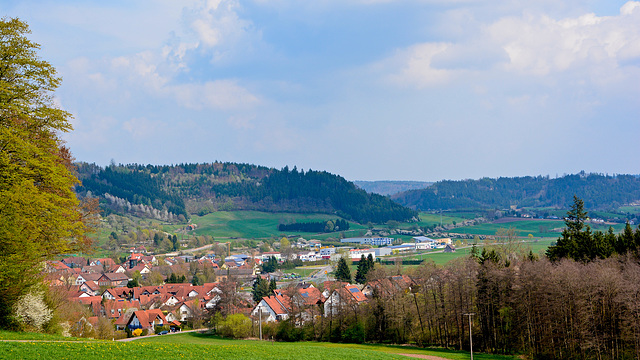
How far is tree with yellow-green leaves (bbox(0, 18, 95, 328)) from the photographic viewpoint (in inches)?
778

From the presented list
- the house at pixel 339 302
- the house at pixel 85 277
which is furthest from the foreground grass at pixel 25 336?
the house at pixel 85 277

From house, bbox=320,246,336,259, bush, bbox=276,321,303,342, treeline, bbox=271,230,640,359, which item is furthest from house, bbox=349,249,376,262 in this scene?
bush, bbox=276,321,303,342

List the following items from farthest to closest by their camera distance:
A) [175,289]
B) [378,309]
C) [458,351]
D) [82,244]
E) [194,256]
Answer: [194,256] → [175,289] → [378,309] → [458,351] → [82,244]

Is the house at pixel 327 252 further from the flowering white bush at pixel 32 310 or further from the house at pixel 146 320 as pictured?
the flowering white bush at pixel 32 310

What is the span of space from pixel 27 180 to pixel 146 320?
49189 millimetres

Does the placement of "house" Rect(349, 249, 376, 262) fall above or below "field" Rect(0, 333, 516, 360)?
below

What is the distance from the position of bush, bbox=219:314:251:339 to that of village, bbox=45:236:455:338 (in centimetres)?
175

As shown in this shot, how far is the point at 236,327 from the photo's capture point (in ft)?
179

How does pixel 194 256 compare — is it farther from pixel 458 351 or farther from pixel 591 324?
pixel 591 324

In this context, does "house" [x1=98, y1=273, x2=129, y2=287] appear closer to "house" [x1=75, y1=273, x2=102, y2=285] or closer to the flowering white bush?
"house" [x1=75, y1=273, x2=102, y2=285]

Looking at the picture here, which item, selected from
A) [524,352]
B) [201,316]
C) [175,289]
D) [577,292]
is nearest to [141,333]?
[201,316]

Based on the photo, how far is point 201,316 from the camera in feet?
222

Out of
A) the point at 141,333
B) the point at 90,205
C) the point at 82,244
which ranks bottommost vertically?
Result: the point at 141,333

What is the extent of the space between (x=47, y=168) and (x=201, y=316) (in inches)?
1973
